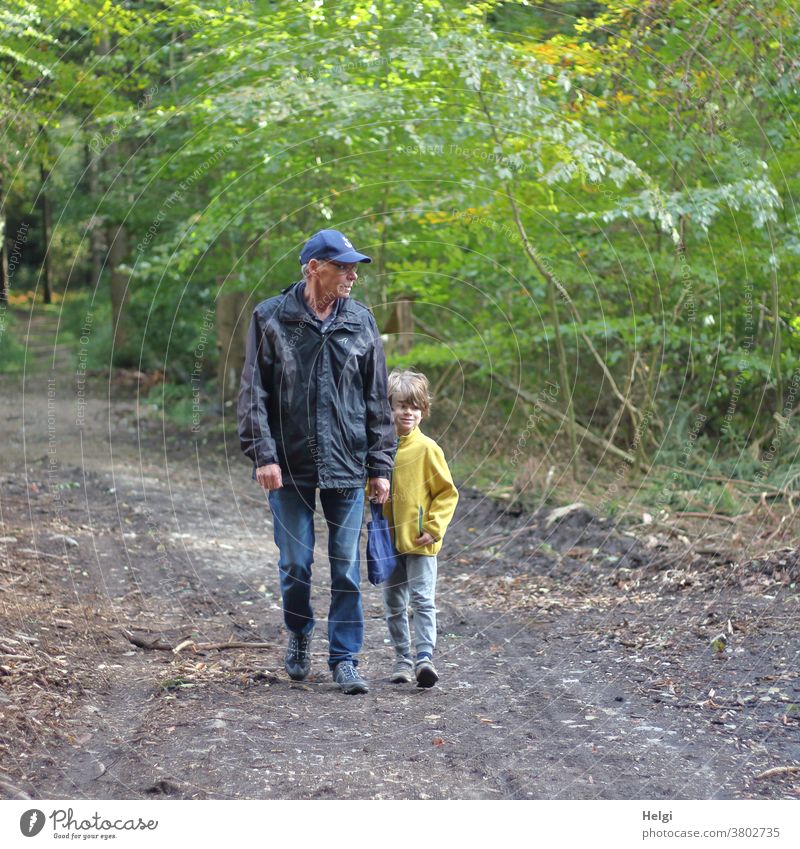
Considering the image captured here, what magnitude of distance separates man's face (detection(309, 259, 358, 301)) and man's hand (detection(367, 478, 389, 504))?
838mm

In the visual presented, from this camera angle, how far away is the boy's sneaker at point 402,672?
193 inches

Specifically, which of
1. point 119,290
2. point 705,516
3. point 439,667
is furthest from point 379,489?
point 119,290

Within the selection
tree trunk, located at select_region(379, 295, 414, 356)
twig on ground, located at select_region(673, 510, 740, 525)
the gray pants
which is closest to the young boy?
the gray pants

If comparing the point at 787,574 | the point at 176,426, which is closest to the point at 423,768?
the point at 787,574

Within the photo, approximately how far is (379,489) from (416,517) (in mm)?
230

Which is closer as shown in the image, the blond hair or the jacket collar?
the jacket collar

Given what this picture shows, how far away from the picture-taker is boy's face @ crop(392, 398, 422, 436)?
191 inches

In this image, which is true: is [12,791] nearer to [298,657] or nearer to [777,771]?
[298,657]

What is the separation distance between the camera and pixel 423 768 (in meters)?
3.79

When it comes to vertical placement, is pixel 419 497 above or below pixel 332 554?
above

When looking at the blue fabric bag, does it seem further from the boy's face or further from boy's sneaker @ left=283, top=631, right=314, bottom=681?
boy's sneaker @ left=283, top=631, right=314, bottom=681

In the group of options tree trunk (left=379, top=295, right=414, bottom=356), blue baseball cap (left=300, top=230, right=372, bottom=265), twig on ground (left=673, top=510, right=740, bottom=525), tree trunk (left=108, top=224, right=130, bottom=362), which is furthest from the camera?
tree trunk (left=108, top=224, right=130, bottom=362)

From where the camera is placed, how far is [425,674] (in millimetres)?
4750

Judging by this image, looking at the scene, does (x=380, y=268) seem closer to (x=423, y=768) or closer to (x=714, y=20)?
(x=714, y=20)
